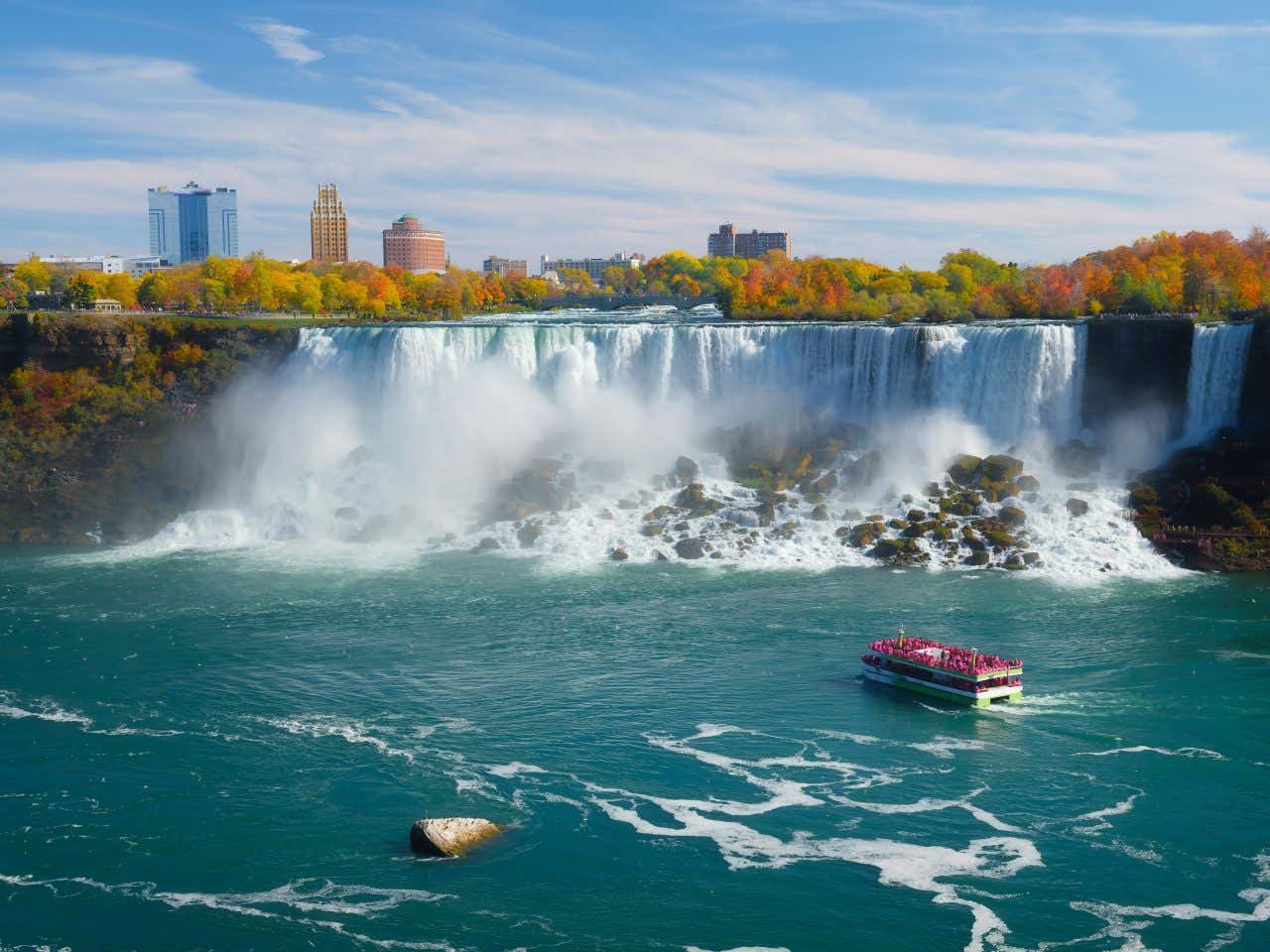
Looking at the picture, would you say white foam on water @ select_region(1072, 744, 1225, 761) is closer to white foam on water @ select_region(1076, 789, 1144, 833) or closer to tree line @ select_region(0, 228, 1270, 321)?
white foam on water @ select_region(1076, 789, 1144, 833)

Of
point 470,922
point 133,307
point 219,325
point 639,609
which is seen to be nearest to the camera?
point 470,922

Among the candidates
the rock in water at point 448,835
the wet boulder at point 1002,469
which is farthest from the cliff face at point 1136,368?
the rock in water at point 448,835

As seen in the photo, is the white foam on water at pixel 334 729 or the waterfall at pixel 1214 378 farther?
the waterfall at pixel 1214 378

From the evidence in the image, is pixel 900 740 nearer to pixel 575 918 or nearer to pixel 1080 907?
pixel 1080 907

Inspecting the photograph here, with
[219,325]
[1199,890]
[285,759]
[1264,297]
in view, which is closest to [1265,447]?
[1264,297]

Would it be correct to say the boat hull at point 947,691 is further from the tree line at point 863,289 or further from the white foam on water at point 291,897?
the tree line at point 863,289

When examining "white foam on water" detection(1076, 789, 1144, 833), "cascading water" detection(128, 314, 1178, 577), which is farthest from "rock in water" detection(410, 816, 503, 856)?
"cascading water" detection(128, 314, 1178, 577)
